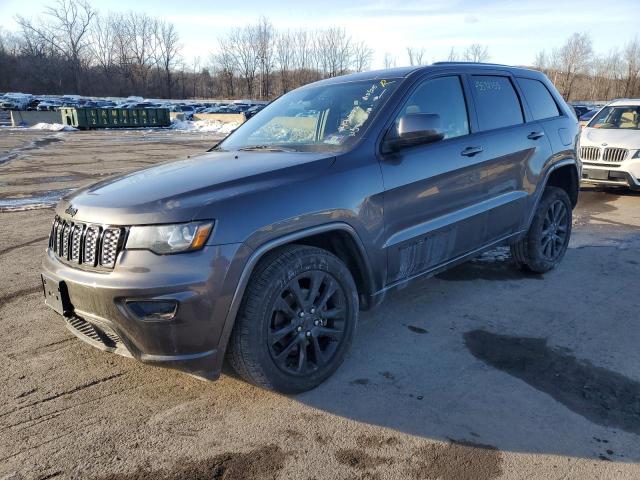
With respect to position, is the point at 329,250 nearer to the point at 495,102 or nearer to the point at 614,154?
the point at 495,102

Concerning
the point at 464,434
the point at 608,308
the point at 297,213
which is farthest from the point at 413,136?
the point at 608,308

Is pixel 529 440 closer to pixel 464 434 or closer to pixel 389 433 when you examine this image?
pixel 464 434

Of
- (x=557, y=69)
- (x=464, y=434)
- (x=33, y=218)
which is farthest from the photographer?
(x=557, y=69)

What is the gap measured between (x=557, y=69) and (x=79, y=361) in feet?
250

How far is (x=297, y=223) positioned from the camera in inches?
109

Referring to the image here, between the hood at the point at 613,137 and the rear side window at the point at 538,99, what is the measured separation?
4.26 meters

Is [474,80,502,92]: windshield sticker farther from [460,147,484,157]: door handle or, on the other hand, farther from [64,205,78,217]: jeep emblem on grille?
[64,205,78,217]: jeep emblem on grille

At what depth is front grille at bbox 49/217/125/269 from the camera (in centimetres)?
254

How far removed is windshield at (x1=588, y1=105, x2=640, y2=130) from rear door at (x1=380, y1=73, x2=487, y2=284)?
7361mm

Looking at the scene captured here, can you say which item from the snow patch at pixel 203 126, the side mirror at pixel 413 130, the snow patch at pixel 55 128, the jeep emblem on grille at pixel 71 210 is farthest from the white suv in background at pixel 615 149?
the snow patch at pixel 55 128

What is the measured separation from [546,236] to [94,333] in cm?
405

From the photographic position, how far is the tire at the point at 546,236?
4.77 metres

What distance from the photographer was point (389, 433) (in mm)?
2652

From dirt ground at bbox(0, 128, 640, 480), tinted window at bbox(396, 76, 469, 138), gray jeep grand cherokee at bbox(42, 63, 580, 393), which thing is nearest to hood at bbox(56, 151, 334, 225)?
gray jeep grand cherokee at bbox(42, 63, 580, 393)
